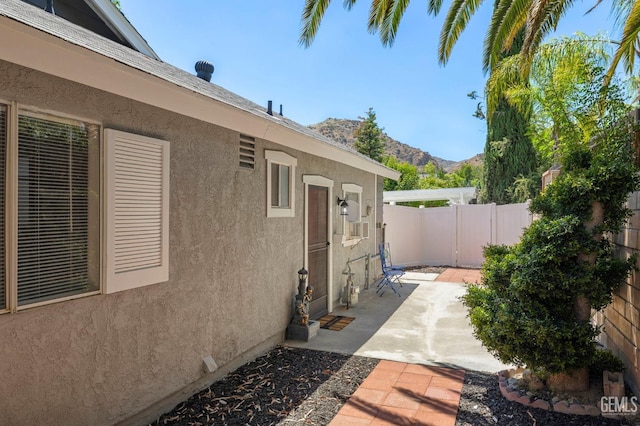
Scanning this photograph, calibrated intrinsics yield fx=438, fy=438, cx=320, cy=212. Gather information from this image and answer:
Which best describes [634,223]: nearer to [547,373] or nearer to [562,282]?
[562,282]

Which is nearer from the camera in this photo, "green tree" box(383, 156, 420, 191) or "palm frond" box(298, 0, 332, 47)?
"palm frond" box(298, 0, 332, 47)

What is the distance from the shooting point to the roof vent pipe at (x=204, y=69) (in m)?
10.7

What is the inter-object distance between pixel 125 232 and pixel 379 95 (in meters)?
47.1

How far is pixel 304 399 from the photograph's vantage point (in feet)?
16.8

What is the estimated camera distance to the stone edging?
450 cm

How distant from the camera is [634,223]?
15.4 feet

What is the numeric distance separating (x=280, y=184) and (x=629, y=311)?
5.03 meters

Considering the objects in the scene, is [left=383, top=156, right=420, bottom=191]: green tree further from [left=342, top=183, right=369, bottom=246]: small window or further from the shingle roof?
the shingle roof

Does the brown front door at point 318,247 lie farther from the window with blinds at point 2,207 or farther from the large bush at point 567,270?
the window with blinds at point 2,207

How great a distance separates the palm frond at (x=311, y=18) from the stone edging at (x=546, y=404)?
6.15 metres

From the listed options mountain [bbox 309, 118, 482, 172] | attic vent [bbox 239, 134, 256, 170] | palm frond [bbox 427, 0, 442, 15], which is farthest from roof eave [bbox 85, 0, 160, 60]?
mountain [bbox 309, 118, 482, 172]

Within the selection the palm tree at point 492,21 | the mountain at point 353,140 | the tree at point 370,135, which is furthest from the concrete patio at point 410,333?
the mountain at point 353,140

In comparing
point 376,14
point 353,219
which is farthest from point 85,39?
point 353,219

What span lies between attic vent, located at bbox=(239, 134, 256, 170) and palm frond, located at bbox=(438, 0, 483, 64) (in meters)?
4.18
